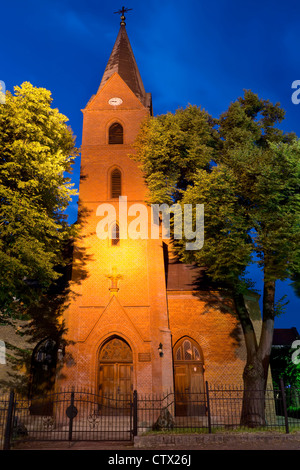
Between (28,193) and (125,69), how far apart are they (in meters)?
15.5

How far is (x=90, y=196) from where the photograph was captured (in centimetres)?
1989

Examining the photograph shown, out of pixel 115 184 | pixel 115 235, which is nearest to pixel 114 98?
pixel 115 184

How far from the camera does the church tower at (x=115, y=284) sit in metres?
16.1

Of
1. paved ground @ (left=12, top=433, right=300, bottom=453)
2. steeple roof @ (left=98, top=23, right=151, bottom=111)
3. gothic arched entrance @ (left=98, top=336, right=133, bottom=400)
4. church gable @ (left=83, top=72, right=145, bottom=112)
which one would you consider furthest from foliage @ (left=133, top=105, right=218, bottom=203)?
paved ground @ (left=12, top=433, right=300, bottom=453)

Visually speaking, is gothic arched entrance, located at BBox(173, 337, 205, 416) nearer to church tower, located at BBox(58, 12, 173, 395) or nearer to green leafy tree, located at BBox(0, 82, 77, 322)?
church tower, located at BBox(58, 12, 173, 395)

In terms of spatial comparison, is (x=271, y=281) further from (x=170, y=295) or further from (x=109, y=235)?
(x=109, y=235)

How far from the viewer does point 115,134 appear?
22.0 metres

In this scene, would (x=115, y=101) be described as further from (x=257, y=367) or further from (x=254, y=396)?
(x=254, y=396)

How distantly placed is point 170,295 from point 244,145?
336 inches

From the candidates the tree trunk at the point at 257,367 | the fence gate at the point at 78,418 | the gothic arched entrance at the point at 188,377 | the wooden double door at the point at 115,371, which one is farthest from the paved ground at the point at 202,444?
the gothic arched entrance at the point at 188,377

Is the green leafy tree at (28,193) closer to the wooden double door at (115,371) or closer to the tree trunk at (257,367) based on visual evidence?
the wooden double door at (115,371)

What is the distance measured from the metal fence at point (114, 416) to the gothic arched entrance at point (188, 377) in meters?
0.05

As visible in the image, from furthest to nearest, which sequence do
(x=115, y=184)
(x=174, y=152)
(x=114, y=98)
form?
(x=114, y=98)
(x=115, y=184)
(x=174, y=152)
